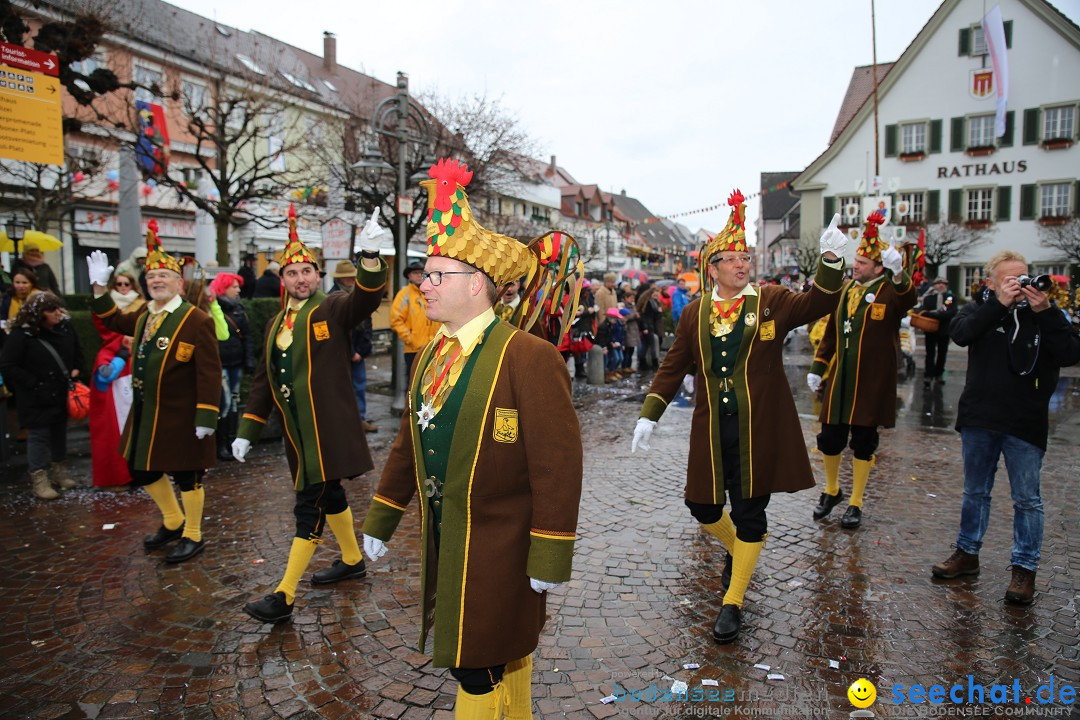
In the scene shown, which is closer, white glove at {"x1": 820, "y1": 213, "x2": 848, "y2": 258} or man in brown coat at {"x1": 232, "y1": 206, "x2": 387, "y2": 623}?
white glove at {"x1": 820, "y1": 213, "x2": 848, "y2": 258}

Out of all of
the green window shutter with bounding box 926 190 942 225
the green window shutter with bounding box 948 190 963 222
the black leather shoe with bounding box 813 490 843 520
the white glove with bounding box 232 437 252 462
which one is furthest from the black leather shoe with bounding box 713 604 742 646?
the green window shutter with bounding box 948 190 963 222

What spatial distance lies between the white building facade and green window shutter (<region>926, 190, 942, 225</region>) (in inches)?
1.8

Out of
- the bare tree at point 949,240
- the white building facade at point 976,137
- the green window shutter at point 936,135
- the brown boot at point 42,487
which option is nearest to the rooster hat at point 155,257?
the brown boot at point 42,487

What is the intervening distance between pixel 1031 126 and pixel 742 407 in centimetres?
3610

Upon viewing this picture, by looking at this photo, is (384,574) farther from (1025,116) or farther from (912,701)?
(1025,116)

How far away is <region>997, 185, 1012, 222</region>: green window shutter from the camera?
32188 millimetres

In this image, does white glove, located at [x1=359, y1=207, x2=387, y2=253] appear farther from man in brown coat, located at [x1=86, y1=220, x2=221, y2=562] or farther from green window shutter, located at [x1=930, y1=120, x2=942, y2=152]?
green window shutter, located at [x1=930, y1=120, x2=942, y2=152]

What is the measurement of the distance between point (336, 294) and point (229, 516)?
2676 mm

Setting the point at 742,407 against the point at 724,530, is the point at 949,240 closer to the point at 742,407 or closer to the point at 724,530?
the point at 724,530

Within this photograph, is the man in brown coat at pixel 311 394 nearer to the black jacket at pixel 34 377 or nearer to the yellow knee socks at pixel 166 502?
the yellow knee socks at pixel 166 502

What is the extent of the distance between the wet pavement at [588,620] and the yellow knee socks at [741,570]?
0.61ft

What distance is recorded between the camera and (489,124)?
18.8 meters

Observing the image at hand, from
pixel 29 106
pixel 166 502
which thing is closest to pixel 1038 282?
pixel 166 502

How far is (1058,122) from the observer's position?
31.3 meters
